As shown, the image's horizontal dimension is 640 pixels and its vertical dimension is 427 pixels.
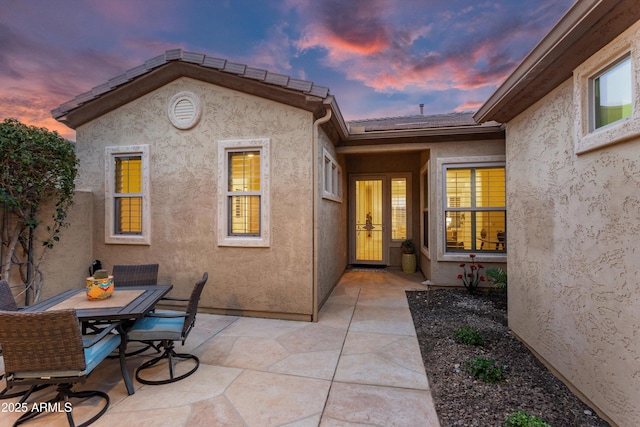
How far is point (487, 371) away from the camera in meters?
2.88

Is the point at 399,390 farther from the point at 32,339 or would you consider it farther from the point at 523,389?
the point at 32,339

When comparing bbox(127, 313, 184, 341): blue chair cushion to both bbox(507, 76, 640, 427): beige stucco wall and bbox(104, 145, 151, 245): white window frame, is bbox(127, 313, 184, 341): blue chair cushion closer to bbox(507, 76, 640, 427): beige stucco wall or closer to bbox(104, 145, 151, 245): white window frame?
bbox(104, 145, 151, 245): white window frame

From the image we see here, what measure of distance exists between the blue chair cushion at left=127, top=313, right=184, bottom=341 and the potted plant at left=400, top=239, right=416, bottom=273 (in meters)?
6.67

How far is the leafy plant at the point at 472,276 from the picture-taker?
6152 mm

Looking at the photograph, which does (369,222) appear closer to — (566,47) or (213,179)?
(213,179)

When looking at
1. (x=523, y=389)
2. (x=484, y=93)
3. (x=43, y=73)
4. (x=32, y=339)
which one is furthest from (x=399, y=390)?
(x=484, y=93)

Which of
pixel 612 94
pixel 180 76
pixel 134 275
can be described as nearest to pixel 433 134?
pixel 612 94

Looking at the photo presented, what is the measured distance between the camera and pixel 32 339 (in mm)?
2029

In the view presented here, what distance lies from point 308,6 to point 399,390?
9.15 metres

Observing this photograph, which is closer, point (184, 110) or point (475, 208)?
point (184, 110)

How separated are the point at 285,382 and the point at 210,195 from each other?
11.0 feet

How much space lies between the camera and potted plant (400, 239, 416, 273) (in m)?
8.33

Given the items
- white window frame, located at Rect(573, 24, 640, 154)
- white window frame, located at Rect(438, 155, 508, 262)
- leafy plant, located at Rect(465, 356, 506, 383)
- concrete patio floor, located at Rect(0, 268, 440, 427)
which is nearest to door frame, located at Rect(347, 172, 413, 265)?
white window frame, located at Rect(438, 155, 508, 262)

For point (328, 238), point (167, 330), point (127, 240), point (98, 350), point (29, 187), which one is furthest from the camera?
point (328, 238)
